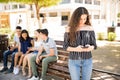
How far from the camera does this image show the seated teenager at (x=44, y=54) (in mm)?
6536

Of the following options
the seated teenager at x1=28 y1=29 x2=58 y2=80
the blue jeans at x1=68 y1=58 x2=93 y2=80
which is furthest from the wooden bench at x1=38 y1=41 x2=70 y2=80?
the blue jeans at x1=68 y1=58 x2=93 y2=80

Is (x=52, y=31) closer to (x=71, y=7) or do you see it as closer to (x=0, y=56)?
(x=71, y=7)

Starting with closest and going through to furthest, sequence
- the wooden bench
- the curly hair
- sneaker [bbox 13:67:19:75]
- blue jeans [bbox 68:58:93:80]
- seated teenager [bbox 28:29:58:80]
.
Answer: the curly hair, blue jeans [bbox 68:58:93:80], the wooden bench, seated teenager [bbox 28:29:58:80], sneaker [bbox 13:67:19:75]

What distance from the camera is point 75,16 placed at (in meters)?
3.96

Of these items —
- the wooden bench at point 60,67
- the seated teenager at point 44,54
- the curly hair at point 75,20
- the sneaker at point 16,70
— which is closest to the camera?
the curly hair at point 75,20

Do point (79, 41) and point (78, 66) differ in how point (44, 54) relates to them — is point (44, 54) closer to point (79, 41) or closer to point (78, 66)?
point (78, 66)

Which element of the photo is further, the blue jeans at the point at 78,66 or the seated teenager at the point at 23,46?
the seated teenager at the point at 23,46

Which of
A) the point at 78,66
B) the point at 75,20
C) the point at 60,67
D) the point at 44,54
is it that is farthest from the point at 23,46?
the point at 75,20

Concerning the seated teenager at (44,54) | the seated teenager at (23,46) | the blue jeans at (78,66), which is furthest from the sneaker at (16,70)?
the blue jeans at (78,66)

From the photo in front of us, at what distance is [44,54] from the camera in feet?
22.9

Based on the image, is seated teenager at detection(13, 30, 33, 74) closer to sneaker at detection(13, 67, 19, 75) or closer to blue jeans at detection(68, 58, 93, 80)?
sneaker at detection(13, 67, 19, 75)

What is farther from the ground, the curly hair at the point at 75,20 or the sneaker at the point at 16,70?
the curly hair at the point at 75,20

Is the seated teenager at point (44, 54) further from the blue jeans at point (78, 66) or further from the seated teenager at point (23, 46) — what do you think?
the blue jeans at point (78, 66)

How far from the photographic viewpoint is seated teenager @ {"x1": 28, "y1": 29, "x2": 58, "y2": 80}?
6536 millimetres
